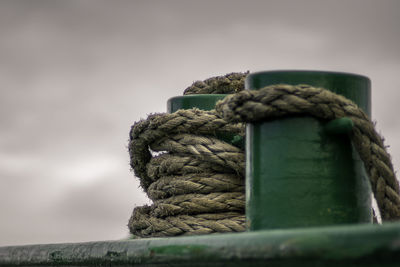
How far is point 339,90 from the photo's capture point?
1.59 m

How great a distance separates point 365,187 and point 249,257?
48 cm

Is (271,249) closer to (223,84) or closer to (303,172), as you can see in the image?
(303,172)

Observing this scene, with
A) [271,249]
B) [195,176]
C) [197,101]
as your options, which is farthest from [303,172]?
[197,101]

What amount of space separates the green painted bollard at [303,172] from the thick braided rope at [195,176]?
379 mm

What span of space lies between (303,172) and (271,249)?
359 millimetres

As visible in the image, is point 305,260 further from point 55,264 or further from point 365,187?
point 55,264

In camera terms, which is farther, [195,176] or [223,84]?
→ [223,84]

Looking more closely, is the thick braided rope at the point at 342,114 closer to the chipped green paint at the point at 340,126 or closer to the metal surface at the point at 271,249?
Result: the chipped green paint at the point at 340,126

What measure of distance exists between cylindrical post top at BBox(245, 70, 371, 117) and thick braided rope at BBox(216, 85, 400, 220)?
0.20 ft

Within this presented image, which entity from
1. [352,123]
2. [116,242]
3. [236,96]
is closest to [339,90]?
[352,123]

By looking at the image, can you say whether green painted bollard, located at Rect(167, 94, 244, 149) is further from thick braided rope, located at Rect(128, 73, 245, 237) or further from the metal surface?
the metal surface

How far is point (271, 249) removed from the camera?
1167 mm

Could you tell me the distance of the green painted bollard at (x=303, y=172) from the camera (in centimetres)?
149

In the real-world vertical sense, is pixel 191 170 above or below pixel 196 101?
below
